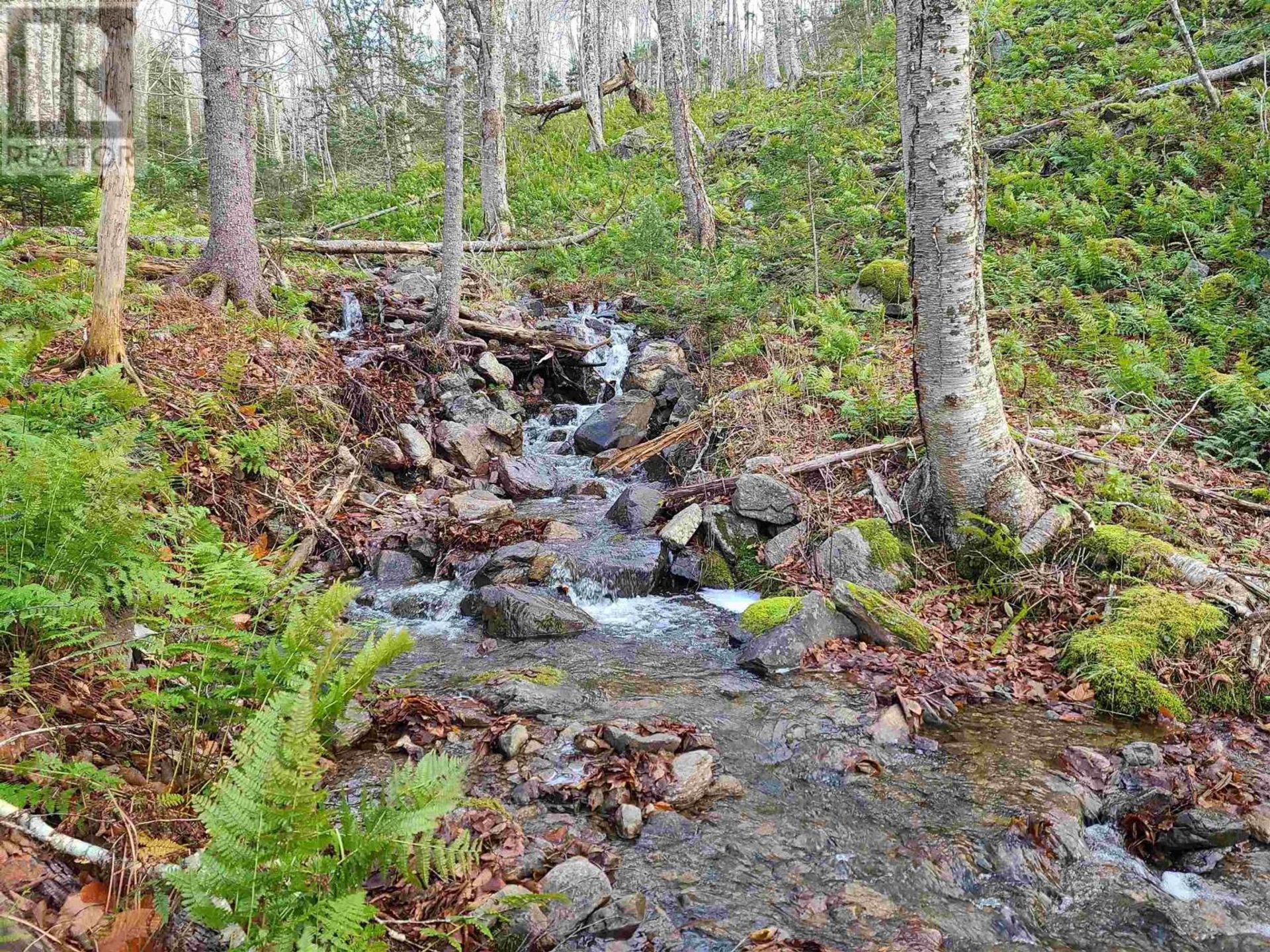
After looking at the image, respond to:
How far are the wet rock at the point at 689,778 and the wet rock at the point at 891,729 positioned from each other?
3.57 ft

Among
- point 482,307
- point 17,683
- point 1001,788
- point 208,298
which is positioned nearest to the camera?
point 17,683

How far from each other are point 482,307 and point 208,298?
15.9 feet

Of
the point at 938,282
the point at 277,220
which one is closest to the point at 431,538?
the point at 938,282

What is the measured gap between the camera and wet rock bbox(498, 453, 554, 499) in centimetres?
926

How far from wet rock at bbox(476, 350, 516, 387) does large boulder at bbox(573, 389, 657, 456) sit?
1.48 metres

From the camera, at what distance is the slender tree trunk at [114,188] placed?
5191 millimetres

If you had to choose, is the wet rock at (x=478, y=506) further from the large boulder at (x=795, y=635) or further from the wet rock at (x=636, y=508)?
the large boulder at (x=795, y=635)

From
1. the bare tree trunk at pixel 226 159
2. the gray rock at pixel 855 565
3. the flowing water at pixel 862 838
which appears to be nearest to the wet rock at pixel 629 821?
the flowing water at pixel 862 838

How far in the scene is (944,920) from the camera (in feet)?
9.87

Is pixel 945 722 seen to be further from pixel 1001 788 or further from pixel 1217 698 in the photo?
pixel 1217 698

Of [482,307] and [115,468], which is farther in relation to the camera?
[482,307]

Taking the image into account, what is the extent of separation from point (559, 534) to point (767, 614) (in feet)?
9.59

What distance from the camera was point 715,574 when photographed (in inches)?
271

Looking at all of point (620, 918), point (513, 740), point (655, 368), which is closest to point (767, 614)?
point (513, 740)
